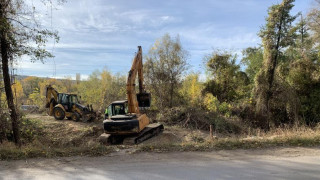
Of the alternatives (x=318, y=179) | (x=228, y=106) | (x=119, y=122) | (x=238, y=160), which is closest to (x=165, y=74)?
(x=228, y=106)

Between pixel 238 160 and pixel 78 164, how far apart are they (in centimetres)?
409

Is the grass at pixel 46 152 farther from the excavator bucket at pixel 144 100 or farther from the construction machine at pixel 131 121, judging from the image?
the excavator bucket at pixel 144 100

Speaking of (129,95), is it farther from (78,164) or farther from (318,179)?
(318,179)

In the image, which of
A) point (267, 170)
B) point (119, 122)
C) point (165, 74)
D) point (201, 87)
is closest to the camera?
point (267, 170)

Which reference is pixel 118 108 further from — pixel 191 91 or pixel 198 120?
pixel 191 91

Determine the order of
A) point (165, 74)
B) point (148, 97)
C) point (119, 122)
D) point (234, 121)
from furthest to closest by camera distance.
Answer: point (165, 74) → point (234, 121) → point (148, 97) → point (119, 122)

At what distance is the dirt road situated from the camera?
15.4ft

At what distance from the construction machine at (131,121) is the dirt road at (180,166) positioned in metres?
5.27

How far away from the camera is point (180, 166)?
5.25 meters

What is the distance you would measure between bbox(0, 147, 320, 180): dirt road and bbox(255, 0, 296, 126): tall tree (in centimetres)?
1246

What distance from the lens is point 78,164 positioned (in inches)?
219

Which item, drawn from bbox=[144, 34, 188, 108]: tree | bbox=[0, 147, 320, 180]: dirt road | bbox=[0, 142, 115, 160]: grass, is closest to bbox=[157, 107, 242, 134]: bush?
bbox=[144, 34, 188, 108]: tree

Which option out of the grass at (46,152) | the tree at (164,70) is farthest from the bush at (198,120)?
the grass at (46,152)

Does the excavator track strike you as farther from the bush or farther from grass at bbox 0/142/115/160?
grass at bbox 0/142/115/160
